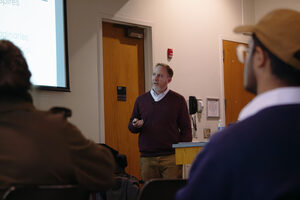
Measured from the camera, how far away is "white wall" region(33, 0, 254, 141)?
4.64 m

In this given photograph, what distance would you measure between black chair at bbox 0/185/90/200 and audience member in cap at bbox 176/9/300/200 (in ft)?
1.54

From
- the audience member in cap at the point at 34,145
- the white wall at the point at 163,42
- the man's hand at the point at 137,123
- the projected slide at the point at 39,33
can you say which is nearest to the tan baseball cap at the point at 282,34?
the audience member in cap at the point at 34,145

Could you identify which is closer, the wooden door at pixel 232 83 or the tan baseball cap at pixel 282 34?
the tan baseball cap at pixel 282 34

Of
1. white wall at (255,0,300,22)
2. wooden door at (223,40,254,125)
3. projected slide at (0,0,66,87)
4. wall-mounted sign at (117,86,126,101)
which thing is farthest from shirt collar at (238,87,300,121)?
white wall at (255,0,300,22)

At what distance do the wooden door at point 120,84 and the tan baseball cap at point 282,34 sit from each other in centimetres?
393

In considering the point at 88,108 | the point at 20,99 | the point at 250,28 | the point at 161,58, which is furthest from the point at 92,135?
the point at 250,28

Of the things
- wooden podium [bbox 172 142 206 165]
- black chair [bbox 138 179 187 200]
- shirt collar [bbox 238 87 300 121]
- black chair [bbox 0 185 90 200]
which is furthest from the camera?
wooden podium [bbox 172 142 206 165]

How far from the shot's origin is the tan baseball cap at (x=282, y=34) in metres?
1.07

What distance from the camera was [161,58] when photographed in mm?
5477

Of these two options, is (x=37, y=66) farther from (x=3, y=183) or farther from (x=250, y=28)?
(x=250, y=28)

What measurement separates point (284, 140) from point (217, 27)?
554 centimetres

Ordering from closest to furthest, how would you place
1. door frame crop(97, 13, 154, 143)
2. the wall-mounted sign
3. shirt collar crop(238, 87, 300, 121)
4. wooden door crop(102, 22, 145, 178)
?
shirt collar crop(238, 87, 300, 121), door frame crop(97, 13, 154, 143), wooden door crop(102, 22, 145, 178), the wall-mounted sign

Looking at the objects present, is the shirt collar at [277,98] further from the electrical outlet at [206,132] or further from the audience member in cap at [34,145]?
the electrical outlet at [206,132]

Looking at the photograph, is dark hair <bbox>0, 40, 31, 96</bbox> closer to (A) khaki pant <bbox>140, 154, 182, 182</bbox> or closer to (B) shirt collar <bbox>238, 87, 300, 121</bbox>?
(B) shirt collar <bbox>238, 87, 300, 121</bbox>
